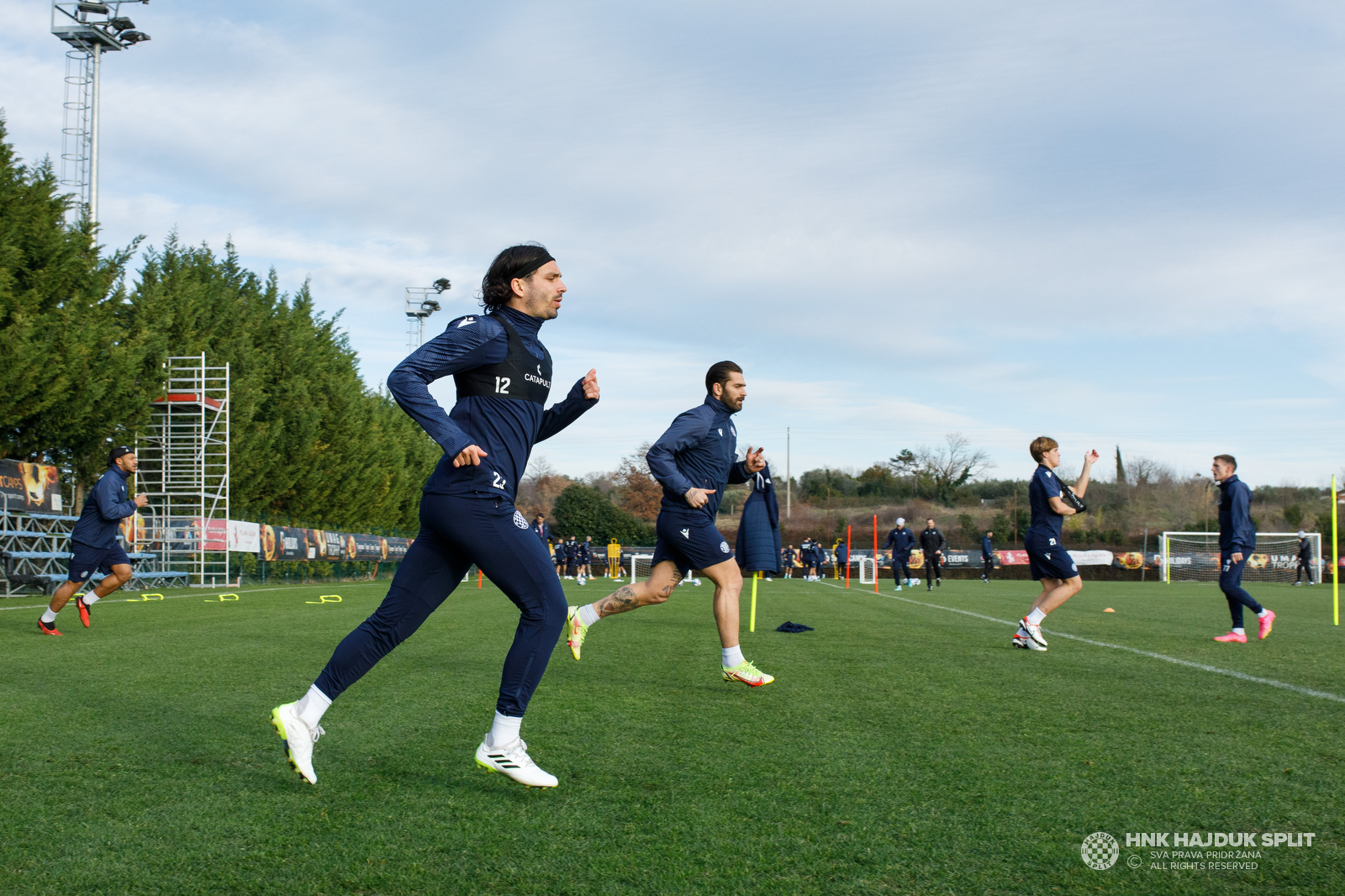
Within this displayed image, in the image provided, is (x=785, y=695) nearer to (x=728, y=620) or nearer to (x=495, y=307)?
(x=728, y=620)

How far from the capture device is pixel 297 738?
3.48 m

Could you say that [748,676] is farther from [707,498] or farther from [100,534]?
[100,534]

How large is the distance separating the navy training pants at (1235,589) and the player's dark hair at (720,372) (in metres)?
6.16

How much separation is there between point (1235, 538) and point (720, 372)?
6.66 metres

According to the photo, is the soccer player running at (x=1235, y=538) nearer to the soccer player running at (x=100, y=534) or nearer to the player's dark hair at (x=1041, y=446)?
the player's dark hair at (x=1041, y=446)

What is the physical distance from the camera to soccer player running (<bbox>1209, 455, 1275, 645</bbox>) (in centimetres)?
992

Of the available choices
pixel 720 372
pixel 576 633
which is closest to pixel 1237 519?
pixel 720 372

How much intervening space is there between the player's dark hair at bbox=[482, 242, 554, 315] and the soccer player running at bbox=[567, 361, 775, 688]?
8.31ft

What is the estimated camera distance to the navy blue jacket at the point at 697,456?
251 inches

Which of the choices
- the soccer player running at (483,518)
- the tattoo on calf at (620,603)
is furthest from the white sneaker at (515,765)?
the tattoo on calf at (620,603)

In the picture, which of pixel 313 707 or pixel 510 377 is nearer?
pixel 313 707

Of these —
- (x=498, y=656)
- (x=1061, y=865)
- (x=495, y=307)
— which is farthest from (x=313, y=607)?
(x=1061, y=865)

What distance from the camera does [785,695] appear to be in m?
5.79

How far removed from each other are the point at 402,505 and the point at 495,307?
4099cm
